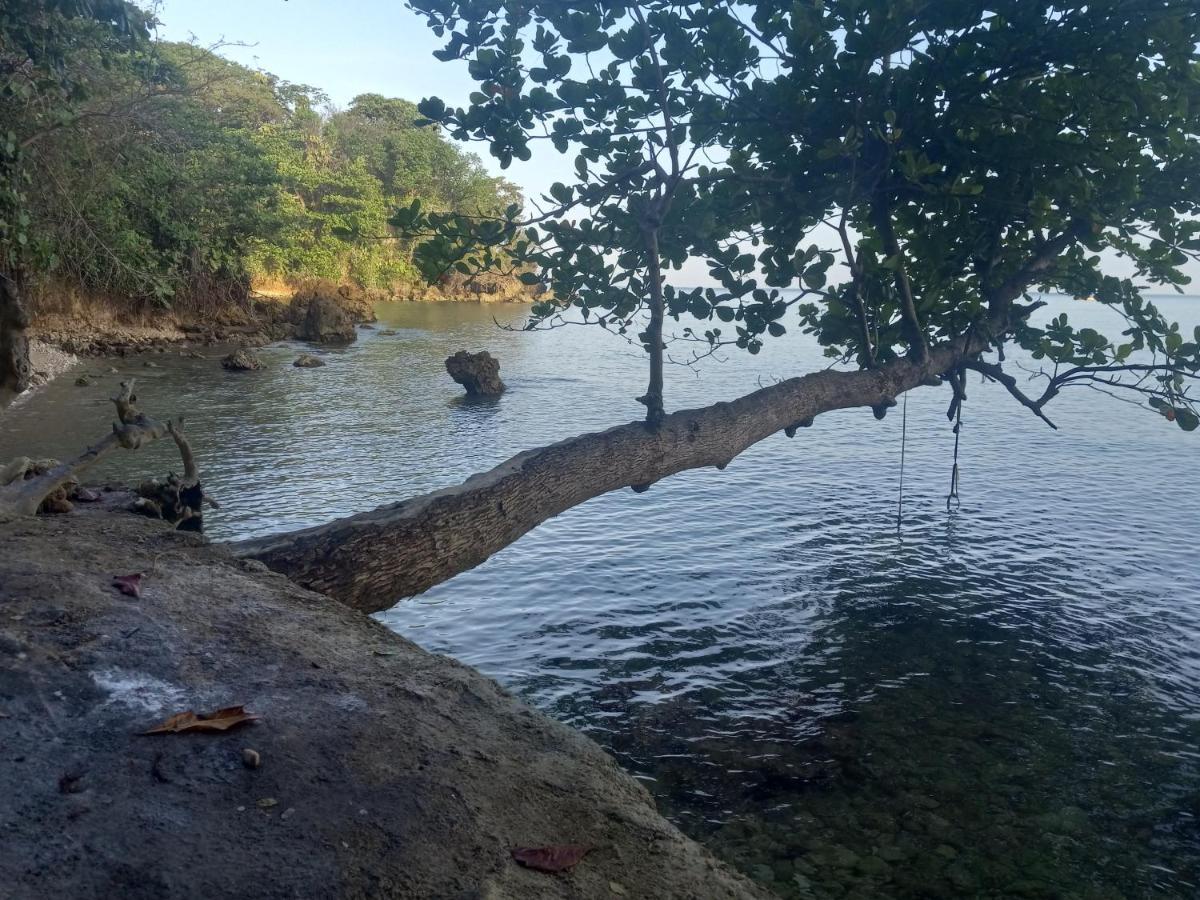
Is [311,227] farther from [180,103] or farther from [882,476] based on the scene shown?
[882,476]

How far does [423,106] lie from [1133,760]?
7.02m

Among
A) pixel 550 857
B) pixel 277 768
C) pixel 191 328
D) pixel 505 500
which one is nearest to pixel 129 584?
pixel 277 768

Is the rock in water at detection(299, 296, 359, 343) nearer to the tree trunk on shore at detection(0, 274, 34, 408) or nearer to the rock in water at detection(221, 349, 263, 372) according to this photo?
the rock in water at detection(221, 349, 263, 372)

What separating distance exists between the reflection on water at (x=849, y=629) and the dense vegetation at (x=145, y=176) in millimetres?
4223

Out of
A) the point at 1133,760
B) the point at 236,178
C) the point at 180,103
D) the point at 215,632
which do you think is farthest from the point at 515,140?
the point at 236,178

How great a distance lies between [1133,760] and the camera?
725 cm

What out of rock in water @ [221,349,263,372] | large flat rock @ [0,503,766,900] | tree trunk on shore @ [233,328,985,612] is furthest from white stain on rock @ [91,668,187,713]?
rock in water @ [221,349,263,372]

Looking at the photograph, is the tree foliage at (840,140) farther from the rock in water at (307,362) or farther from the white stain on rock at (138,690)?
the rock in water at (307,362)

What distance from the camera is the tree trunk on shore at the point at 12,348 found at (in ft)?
22.6

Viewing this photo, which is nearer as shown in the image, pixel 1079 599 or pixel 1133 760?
pixel 1133 760

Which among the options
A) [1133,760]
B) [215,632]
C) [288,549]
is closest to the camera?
[215,632]

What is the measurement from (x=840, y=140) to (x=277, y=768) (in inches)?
215

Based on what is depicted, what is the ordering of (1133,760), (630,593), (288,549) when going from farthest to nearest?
(630,593) → (1133,760) → (288,549)

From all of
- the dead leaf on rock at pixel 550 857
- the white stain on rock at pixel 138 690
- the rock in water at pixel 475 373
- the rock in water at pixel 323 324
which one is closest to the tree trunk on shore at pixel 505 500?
the white stain on rock at pixel 138 690
